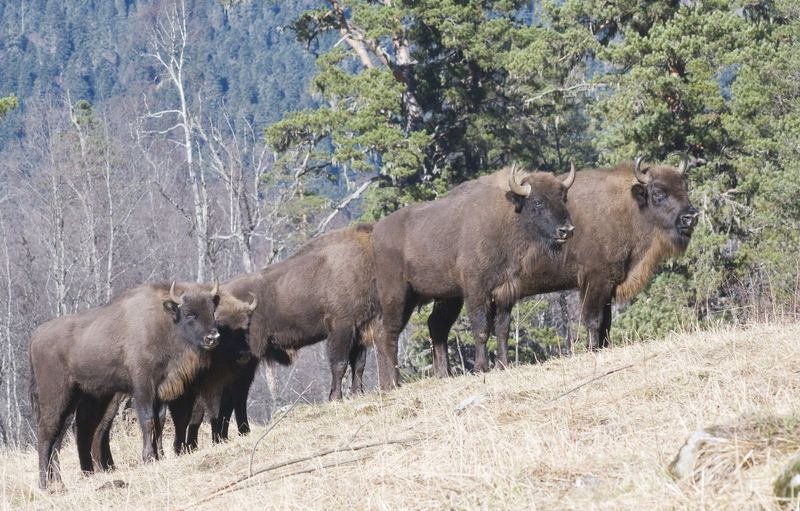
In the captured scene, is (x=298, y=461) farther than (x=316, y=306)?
No

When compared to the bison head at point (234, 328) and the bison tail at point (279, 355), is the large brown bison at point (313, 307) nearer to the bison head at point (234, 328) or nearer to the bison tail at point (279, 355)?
the bison tail at point (279, 355)

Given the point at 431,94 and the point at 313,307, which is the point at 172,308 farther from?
the point at 431,94

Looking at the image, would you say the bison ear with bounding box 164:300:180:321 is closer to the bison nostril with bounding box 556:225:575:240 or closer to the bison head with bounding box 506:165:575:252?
the bison head with bounding box 506:165:575:252

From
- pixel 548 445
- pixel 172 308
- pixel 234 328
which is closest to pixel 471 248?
pixel 234 328

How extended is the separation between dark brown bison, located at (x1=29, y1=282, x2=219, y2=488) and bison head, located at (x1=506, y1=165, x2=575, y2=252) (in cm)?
444

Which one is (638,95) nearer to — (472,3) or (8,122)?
(472,3)

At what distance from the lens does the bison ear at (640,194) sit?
1543 centimetres

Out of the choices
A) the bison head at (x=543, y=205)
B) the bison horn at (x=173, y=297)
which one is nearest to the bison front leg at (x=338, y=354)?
the bison horn at (x=173, y=297)

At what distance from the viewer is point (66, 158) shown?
56.7m

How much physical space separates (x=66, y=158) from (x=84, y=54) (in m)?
134

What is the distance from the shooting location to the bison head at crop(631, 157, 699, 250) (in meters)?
15.2

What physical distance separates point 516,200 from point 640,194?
1791mm

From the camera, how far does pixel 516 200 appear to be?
15.3 meters

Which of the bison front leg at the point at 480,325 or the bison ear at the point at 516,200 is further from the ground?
the bison ear at the point at 516,200
